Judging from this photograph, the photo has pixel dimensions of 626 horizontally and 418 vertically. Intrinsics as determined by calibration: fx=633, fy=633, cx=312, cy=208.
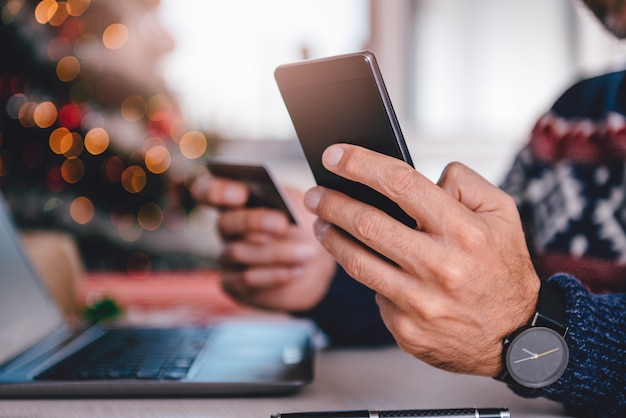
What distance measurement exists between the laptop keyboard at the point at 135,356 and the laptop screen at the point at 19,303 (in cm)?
7

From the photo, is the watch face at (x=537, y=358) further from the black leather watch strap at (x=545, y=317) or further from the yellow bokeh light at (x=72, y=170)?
the yellow bokeh light at (x=72, y=170)

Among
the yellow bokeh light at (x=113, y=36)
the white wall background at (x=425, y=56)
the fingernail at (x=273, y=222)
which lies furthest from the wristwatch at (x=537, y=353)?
the white wall background at (x=425, y=56)

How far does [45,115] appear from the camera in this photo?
2.16m

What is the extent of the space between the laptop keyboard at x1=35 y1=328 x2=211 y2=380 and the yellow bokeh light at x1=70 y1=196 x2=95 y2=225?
1671 mm

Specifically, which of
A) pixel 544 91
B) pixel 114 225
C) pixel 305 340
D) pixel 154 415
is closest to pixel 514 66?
pixel 544 91

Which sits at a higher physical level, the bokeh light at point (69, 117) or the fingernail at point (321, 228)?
the fingernail at point (321, 228)

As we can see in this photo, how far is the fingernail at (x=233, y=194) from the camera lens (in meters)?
0.79

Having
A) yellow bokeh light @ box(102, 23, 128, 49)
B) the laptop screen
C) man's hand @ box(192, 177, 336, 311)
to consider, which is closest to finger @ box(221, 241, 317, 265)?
man's hand @ box(192, 177, 336, 311)

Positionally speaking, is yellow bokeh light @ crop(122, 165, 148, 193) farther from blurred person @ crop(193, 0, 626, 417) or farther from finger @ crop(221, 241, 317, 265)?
blurred person @ crop(193, 0, 626, 417)

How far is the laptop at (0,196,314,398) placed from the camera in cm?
53

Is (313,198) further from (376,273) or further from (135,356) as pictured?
(135,356)

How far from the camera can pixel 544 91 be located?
9.85 ft

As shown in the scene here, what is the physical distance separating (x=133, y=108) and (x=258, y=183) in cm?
168

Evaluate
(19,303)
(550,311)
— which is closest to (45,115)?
(19,303)
